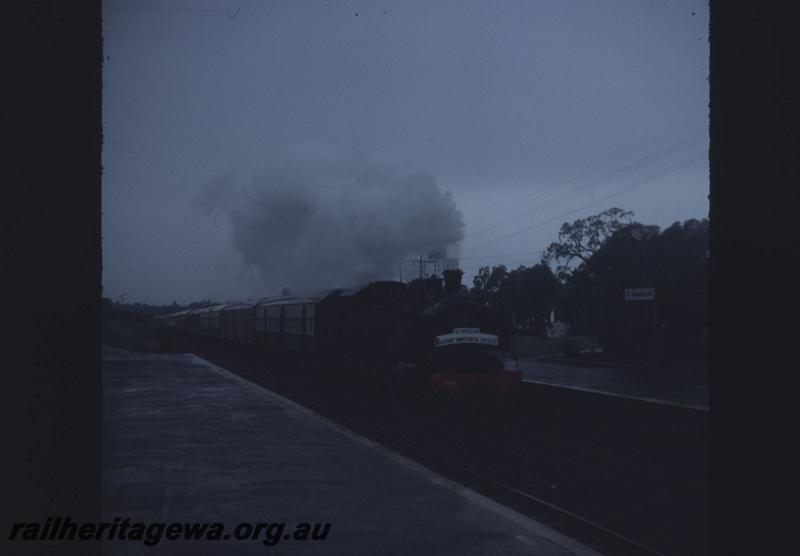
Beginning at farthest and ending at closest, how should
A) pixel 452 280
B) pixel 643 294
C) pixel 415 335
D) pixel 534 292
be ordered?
pixel 534 292 → pixel 643 294 → pixel 452 280 → pixel 415 335

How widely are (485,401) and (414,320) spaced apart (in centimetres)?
262

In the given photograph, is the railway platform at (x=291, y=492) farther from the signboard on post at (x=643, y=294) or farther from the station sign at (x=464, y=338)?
the signboard on post at (x=643, y=294)

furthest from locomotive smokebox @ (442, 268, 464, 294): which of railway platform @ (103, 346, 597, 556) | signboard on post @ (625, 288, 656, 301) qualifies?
signboard on post @ (625, 288, 656, 301)

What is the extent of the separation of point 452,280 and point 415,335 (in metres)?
1.72

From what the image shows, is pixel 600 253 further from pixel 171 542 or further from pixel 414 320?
pixel 171 542

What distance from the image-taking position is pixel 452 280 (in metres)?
19.5

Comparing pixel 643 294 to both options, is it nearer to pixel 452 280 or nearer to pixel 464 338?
pixel 452 280

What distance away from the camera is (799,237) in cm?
286

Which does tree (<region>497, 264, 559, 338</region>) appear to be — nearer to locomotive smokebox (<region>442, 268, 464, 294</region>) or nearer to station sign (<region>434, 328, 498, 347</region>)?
locomotive smokebox (<region>442, 268, 464, 294</region>)

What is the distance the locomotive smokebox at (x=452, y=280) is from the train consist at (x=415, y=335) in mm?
23

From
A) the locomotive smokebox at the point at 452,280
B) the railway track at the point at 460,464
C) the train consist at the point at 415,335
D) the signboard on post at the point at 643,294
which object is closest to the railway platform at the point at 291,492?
the railway track at the point at 460,464

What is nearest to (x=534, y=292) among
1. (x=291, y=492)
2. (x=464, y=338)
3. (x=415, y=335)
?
(x=415, y=335)

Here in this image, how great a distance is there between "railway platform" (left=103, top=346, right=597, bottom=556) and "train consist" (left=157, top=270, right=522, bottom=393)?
12.6 feet

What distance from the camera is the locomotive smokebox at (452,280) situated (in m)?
19.3
